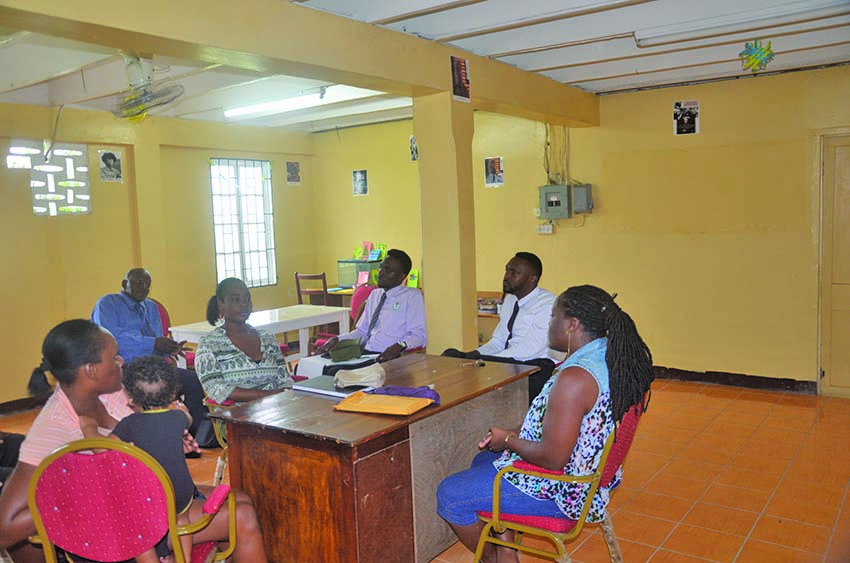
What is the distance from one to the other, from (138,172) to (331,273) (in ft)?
9.42

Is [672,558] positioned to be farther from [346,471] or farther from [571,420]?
[346,471]

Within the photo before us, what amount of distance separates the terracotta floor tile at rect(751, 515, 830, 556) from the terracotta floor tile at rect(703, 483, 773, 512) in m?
0.17

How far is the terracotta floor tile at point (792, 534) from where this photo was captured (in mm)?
3229

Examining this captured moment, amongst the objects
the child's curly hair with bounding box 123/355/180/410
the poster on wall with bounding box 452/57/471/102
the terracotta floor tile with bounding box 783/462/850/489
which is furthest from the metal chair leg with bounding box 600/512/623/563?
the poster on wall with bounding box 452/57/471/102

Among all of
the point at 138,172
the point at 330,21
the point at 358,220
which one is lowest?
the point at 358,220

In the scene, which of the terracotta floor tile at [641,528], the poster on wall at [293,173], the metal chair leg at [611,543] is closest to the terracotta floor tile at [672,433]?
the terracotta floor tile at [641,528]

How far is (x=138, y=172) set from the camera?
694 centimetres

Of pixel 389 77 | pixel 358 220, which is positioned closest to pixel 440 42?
pixel 389 77

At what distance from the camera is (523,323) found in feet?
14.3

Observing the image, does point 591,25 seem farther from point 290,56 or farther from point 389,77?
point 290,56

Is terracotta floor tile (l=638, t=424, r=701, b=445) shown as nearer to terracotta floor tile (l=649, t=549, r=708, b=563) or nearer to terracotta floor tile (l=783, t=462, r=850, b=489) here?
terracotta floor tile (l=783, t=462, r=850, b=489)

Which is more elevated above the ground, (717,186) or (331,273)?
(717,186)

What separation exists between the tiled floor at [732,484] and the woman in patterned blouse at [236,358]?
108 centimetres

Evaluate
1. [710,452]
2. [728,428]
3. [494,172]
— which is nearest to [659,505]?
[710,452]
